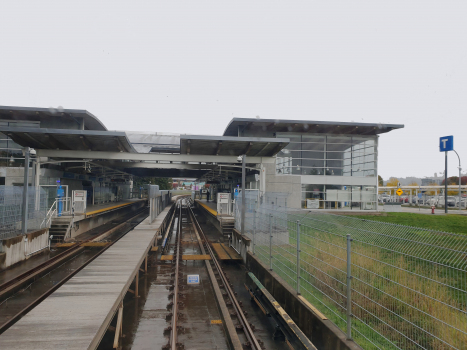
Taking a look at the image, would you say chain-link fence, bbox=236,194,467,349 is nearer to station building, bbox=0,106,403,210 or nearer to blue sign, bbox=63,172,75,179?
station building, bbox=0,106,403,210

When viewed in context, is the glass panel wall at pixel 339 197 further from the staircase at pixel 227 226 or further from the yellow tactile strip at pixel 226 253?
the yellow tactile strip at pixel 226 253

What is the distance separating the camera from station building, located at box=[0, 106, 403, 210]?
51.6 feet

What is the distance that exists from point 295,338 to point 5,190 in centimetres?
1090

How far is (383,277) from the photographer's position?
11.8 ft

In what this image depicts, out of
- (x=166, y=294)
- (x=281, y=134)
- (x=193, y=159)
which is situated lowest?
(x=166, y=294)

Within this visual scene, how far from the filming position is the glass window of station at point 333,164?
24.5 meters

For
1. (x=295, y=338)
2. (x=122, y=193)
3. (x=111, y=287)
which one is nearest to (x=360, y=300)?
(x=295, y=338)

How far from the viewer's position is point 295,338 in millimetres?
5449

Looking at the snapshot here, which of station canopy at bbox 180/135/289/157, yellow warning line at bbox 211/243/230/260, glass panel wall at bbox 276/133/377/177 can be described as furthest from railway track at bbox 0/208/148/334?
glass panel wall at bbox 276/133/377/177

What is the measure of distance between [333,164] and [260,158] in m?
11.1

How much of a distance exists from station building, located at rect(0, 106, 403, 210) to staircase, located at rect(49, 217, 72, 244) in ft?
8.14

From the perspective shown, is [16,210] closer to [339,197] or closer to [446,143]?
[339,197]

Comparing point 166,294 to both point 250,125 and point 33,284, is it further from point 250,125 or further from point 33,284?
point 250,125

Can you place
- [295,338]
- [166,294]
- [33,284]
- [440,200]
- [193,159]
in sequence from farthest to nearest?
[440,200] → [193,159] → [33,284] → [166,294] → [295,338]
